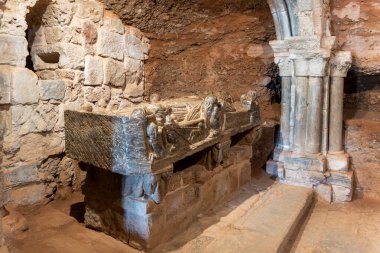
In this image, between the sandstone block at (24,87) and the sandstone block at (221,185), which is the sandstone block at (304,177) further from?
the sandstone block at (24,87)

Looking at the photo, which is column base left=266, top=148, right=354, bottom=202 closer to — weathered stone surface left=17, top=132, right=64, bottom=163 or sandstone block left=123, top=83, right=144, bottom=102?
sandstone block left=123, top=83, right=144, bottom=102

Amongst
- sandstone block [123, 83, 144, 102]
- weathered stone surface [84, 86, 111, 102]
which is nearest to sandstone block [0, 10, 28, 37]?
weathered stone surface [84, 86, 111, 102]

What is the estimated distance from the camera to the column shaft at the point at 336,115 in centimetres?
380

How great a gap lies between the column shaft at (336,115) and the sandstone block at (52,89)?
3074mm

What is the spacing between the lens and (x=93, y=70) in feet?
12.0

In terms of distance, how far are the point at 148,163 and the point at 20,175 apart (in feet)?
5.17

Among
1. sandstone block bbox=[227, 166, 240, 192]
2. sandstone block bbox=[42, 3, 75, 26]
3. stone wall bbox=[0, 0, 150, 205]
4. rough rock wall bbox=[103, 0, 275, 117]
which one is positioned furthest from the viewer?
rough rock wall bbox=[103, 0, 275, 117]

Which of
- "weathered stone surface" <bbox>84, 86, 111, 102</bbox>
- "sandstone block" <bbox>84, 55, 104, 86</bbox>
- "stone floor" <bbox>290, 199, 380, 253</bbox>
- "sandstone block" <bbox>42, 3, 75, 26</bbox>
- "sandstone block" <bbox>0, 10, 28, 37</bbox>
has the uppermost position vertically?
"sandstone block" <bbox>42, 3, 75, 26</bbox>

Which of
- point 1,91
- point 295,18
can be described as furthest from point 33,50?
point 295,18

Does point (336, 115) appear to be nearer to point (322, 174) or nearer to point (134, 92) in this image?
point (322, 174)

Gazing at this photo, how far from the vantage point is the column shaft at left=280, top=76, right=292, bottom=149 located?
13.1 ft

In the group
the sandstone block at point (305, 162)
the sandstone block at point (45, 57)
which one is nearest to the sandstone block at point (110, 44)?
the sandstone block at point (45, 57)

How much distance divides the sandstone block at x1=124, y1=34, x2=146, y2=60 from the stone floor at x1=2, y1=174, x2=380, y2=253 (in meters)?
2.01

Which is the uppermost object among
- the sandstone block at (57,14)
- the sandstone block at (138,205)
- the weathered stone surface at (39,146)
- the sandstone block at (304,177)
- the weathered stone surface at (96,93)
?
the sandstone block at (57,14)
